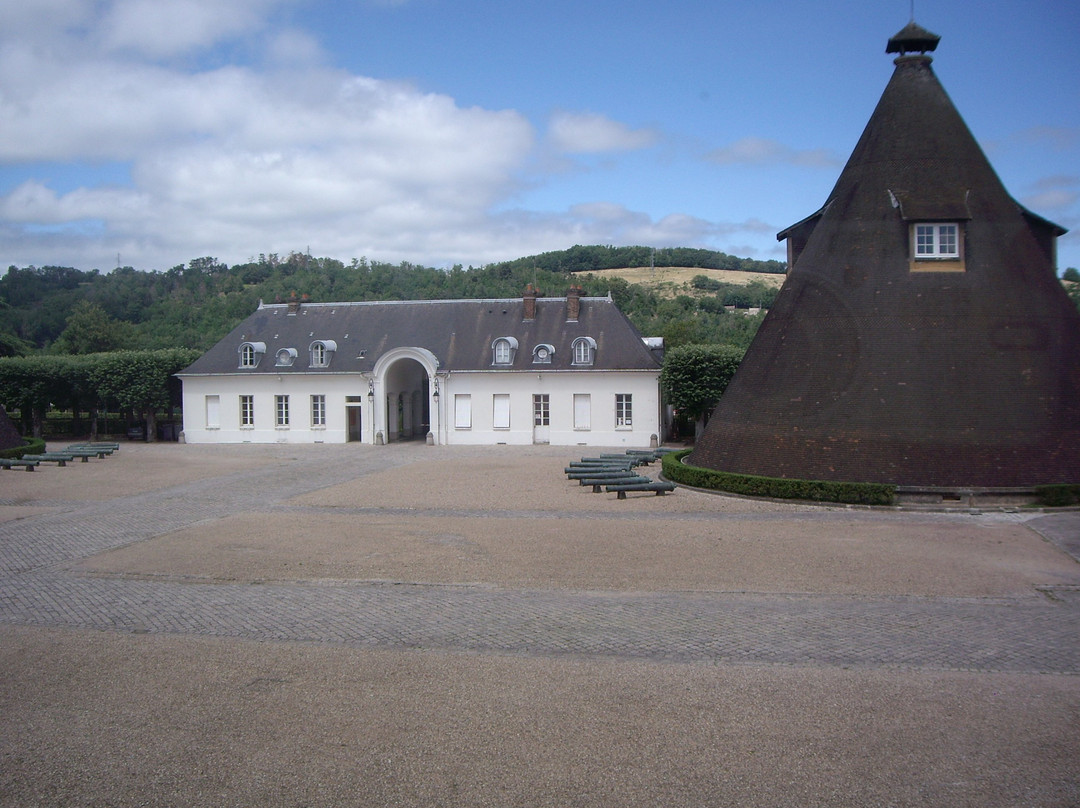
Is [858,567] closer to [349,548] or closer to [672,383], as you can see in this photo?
[349,548]

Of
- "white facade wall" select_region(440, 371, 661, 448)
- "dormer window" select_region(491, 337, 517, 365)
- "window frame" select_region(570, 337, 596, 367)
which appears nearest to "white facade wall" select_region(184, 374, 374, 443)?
"white facade wall" select_region(440, 371, 661, 448)

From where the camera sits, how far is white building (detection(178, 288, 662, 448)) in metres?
33.9

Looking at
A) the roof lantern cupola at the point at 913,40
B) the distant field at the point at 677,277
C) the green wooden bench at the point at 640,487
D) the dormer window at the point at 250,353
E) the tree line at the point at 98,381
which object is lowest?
the green wooden bench at the point at 640,487

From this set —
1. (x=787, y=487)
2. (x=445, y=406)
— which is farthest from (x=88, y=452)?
(x=787, y=487)

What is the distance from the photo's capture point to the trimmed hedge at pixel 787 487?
16.7 m

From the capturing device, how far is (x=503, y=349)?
115 ft

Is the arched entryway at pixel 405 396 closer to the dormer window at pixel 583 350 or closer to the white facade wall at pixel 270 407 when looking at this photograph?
the white facade wall at pixel 270 407

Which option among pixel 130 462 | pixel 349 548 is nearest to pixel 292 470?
pixel 130 462

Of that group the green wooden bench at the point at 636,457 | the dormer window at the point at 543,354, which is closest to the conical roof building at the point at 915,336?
the green wooden bench at the point at 636,457

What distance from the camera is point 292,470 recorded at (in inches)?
1013

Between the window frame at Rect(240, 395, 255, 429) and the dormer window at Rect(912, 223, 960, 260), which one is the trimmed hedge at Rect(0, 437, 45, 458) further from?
the dormer window at Rect(912, 223, 960, 260)

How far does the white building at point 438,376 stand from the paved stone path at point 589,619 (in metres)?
23.2

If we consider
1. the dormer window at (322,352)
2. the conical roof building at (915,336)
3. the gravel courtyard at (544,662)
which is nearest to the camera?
the gravel courtyard at (544,662)

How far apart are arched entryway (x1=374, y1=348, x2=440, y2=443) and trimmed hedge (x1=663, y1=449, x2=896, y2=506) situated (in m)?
17.4
